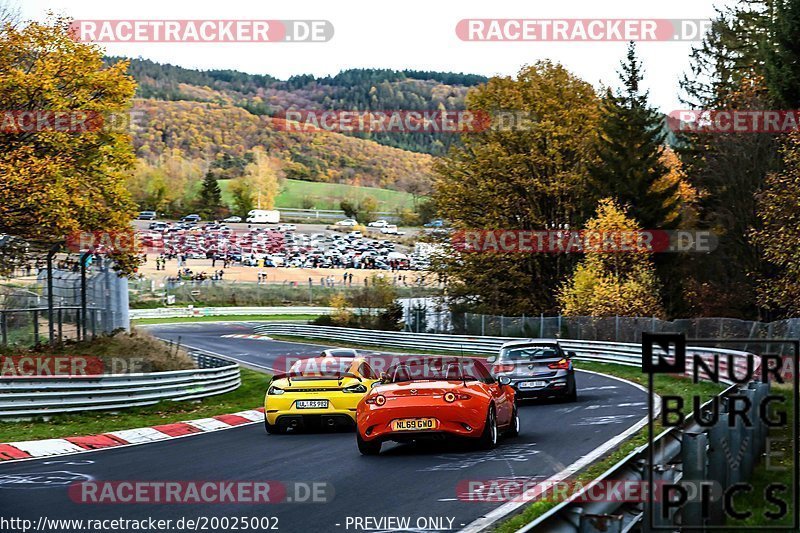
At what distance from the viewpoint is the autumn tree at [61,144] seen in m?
24.6

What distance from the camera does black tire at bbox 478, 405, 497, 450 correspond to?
13648 mm

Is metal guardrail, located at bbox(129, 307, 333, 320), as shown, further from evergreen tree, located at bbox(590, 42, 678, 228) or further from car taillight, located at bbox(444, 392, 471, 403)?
car taillight, located at bbox(444, 392, 471, 403)

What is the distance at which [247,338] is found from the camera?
63.7 m

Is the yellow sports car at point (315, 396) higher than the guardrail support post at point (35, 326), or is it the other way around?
the guardrail support post at point (35, 326)

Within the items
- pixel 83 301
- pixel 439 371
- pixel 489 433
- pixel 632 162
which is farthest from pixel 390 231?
pixel 489 433

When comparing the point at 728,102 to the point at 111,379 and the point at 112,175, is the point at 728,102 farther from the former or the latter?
the point at 111,379

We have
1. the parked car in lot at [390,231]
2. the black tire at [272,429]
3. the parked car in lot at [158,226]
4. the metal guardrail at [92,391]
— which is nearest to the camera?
the black tire at [272,429]

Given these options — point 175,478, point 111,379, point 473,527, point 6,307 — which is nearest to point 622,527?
point 473,527

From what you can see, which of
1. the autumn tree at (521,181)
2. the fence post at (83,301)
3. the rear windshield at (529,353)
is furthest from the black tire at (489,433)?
the autumn tree at (521,181)

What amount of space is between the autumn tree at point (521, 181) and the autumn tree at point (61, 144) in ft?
91.8

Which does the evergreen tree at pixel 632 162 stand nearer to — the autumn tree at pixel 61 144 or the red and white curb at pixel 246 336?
the red and white curb at pixel 246 336

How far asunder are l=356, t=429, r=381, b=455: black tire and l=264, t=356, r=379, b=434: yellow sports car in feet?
9.97

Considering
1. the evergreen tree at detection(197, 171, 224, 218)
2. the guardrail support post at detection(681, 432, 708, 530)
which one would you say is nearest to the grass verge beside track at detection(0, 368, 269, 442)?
the guardrail support post at detection(681, 432, 708, 530)

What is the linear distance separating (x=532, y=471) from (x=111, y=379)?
11.8 metres
